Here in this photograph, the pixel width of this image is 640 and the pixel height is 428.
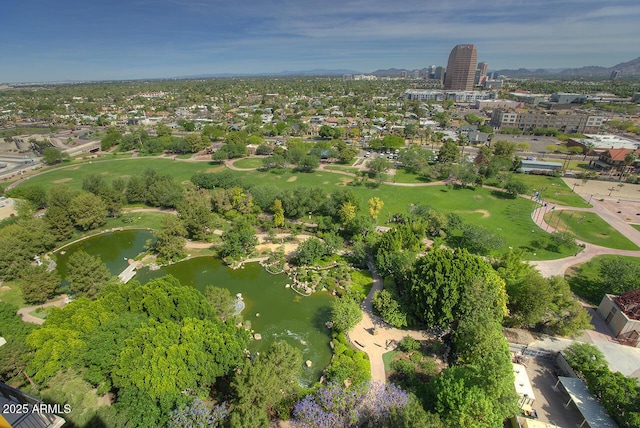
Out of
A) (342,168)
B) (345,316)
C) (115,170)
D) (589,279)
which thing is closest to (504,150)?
(342,168)

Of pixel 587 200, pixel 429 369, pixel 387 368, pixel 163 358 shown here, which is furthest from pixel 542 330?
pixel 587 200

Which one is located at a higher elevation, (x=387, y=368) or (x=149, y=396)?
(x=149, y=396)

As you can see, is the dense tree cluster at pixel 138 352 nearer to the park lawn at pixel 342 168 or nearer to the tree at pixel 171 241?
the tree at pixel 171 241

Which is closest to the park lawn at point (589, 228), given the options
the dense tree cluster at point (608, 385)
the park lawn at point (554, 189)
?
the park lawn at point (554, 189)

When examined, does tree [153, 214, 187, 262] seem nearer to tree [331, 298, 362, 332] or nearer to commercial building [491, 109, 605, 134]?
tree [331, 298, 362, 332]

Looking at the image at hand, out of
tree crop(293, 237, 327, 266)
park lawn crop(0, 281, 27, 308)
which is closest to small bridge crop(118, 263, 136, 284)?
park lawn crop(0, 281, 27, 308)

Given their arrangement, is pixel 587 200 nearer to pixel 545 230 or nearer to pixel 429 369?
pixel 545 230
